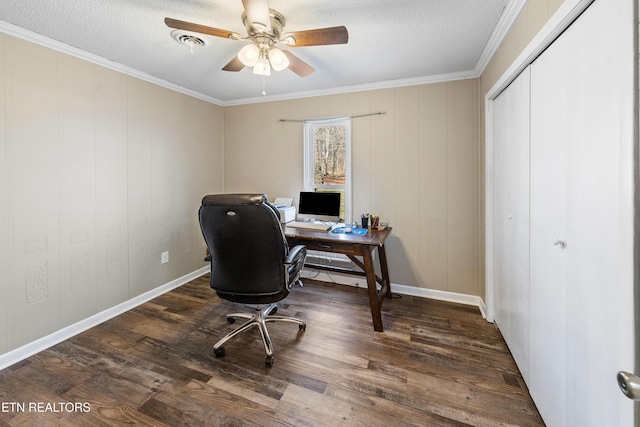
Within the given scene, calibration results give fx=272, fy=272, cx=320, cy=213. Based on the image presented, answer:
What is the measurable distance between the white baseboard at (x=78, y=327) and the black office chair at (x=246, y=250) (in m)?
1.28

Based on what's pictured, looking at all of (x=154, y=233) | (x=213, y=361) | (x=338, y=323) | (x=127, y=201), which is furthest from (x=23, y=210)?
(x=338, y=323)

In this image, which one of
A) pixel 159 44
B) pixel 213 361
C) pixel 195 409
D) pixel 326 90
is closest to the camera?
pixel 195 409

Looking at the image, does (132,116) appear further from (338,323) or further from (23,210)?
(338,323)

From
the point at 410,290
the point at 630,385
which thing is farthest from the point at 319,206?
the point at 630,385

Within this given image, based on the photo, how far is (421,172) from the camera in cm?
285

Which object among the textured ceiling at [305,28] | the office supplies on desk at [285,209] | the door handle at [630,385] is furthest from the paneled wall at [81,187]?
the door handle at [630,385]

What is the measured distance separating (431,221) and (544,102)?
166 centimetres

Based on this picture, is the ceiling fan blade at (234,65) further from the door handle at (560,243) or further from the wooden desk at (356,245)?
the door handle at (560,243)

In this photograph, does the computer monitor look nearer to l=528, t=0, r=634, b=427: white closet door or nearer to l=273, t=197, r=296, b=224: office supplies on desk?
l=273, t=197, r=296, b=224: office supplies on desk

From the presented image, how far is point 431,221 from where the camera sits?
286cm

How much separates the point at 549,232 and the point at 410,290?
1833 millimetres

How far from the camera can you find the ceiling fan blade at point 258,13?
A: 1.34m

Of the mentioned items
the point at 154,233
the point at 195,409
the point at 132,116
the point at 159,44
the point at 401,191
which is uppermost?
the point at 159,44

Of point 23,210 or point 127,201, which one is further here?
point 127,201
